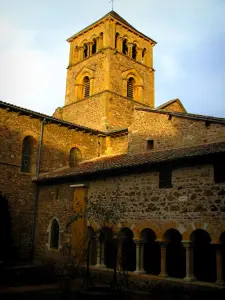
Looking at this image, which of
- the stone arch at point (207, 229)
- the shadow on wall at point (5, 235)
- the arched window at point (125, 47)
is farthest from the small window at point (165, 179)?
the arched window at point (125, 47)

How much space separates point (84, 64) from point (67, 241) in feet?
55.0

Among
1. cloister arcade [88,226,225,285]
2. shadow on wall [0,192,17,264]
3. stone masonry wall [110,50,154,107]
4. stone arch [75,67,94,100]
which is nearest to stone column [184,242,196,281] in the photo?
cloister arcade [88,226,225,285]

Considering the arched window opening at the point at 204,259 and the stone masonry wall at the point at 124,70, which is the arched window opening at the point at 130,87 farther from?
the arched window opening at the point at 204,259

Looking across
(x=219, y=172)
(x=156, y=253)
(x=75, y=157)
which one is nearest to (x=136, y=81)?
(x=75, y=157)

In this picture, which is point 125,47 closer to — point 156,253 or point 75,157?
point 75,157

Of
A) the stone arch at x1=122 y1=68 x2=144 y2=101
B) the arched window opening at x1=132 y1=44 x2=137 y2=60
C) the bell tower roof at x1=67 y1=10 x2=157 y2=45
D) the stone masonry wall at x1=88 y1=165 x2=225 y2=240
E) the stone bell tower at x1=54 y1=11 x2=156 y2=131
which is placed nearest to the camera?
the stone masonry wall at x1=88 y1=165 x2=225 y2=240

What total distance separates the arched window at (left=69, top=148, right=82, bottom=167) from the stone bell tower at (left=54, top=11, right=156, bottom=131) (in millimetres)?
3809

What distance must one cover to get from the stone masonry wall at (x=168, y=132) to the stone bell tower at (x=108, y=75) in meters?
6.23

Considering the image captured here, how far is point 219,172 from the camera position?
35.1 feet

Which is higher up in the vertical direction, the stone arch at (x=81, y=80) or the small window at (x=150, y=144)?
the stone arch at (x=81, y=80)

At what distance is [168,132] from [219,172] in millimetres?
5042

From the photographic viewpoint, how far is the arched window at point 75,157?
19.5 metres

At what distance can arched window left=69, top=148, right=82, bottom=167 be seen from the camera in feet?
64.0

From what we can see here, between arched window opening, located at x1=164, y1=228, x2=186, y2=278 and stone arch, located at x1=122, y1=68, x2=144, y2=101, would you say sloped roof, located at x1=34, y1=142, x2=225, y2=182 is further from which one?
stone arch, located at x1=122, y1=68, x2=144, y2=101
